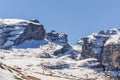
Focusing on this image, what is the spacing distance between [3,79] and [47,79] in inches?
4825

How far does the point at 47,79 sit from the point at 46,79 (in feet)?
2.31

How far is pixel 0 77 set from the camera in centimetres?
7044

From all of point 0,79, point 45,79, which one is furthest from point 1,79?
point 45,79

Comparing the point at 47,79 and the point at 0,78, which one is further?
the point at 47,79

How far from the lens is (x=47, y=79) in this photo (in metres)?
192

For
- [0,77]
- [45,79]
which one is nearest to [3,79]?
[0,77]

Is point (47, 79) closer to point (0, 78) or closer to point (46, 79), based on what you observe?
point (46, 79)

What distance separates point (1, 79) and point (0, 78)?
52cm

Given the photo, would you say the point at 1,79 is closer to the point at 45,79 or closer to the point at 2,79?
the point at 2,79

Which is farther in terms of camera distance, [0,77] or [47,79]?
[47,79]

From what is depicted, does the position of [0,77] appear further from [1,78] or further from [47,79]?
[47,79]

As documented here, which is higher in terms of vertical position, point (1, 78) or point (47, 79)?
point (47, 79)

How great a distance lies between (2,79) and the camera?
6969 cm

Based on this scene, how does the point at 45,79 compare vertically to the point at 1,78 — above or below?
above
